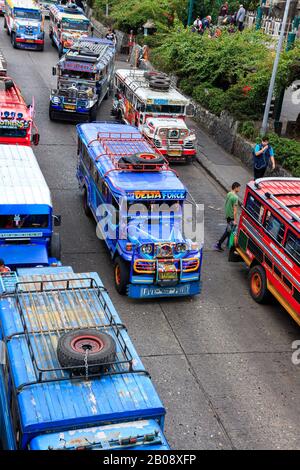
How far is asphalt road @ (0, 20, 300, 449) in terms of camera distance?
10906 millimetres

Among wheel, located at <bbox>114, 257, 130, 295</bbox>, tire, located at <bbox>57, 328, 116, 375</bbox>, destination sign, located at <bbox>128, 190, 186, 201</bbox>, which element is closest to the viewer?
tire, located at <bbox>57, 328, 116, 375</bbox>

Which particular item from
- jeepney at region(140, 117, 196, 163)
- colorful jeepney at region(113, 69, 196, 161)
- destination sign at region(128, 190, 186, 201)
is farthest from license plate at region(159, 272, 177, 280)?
colorful jeepney at region(113, 69, 196, 161)

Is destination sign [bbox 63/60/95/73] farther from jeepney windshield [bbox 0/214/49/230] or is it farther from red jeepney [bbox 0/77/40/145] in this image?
jeepney windshield [bbox 0/214/49/230]

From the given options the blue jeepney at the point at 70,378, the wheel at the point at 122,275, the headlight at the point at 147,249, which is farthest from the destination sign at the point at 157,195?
the blue jeepney at the point at 70,378

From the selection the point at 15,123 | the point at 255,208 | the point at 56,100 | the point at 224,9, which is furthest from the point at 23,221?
the point at 224,9

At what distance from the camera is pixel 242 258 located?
16.4 metres

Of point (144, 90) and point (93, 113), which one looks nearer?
point (144, 90)

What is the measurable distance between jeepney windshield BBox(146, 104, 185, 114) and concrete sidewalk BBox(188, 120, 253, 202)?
209 cm

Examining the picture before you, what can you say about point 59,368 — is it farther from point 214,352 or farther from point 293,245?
point 293,245

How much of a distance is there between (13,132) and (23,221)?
24.6ft

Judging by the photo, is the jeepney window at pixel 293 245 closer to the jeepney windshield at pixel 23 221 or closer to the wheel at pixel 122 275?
the wheel at pixel 122 275

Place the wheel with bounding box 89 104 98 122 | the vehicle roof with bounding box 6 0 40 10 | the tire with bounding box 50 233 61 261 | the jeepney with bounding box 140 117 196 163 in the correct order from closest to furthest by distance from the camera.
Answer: the tire with bounding box 50 233 61 261, the jeepney with bounding box 140 117 196 163, the wheel with bounding box 89 104 98 122, the vehicle roof with bounding box 6 0 40 10

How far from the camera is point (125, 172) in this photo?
1567 centimetres

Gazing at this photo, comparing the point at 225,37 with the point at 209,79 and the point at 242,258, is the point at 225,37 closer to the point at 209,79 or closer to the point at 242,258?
the point at 209,79
